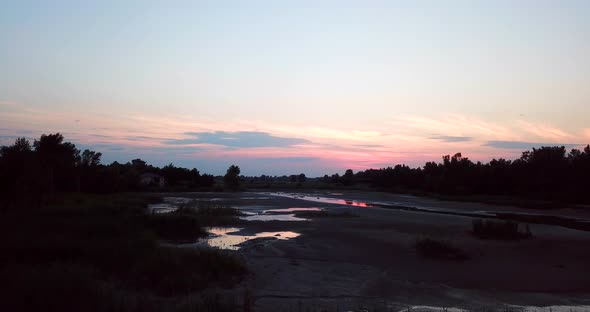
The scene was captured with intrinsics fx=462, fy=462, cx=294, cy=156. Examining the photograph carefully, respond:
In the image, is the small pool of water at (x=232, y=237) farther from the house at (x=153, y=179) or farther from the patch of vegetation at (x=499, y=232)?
the house at (x=153, y=179)

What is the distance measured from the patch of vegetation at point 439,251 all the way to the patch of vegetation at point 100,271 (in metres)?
9.08

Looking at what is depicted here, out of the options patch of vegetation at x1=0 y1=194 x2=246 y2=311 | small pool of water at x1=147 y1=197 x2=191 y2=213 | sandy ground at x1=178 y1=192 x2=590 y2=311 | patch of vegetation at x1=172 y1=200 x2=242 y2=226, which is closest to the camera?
patch of vegetation at x1=0 y1=194 x2=246 y2=311

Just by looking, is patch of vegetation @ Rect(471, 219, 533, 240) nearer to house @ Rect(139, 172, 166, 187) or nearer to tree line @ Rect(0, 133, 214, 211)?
tree line @ Rect(0, 133, 214, 211)

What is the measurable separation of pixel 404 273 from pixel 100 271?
10356 mm

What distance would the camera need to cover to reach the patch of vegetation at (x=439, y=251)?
19.8m

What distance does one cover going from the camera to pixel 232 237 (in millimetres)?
25906

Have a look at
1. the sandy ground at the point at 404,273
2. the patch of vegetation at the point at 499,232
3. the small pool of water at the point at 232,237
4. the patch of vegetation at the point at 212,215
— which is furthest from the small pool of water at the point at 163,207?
the patch of vegetation at the point at 499,232

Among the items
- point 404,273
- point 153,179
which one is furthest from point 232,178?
point 404,273

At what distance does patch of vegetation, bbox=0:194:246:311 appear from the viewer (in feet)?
28.7

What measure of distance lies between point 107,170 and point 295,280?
220 ft

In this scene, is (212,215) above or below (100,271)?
below

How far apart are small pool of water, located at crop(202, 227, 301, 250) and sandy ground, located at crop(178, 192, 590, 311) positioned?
3.34 ft

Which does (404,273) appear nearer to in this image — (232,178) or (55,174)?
(55,174)

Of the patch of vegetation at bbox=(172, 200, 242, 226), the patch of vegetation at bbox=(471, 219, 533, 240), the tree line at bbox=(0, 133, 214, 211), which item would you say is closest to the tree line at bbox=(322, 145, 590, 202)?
the patch of vegetation at bbox=(471, 219, 533, 240)
